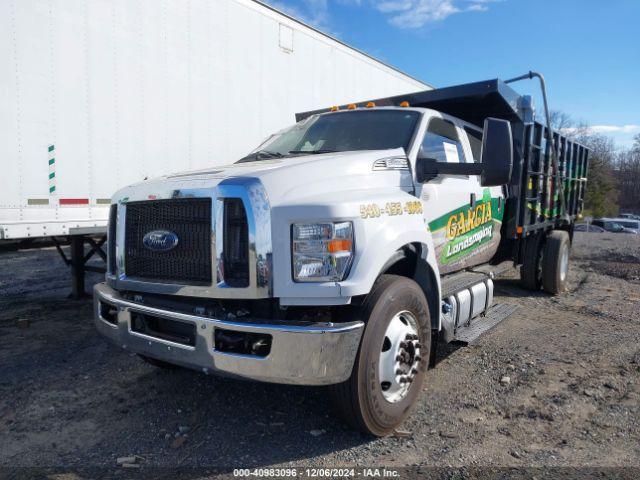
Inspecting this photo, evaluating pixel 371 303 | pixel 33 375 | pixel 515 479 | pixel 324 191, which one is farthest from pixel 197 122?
pixel 515 479

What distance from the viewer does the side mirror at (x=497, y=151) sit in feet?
10.8

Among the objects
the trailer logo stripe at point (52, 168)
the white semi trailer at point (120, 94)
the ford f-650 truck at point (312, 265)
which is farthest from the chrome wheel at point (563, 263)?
the trailer logo stripe at point (52, 168)

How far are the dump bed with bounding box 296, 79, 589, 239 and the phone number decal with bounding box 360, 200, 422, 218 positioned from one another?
1994 millimetres

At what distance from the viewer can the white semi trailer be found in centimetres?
468

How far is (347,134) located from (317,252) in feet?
6.10

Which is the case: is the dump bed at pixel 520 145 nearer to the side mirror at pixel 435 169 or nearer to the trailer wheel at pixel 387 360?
the side mirror at pixel 435 169

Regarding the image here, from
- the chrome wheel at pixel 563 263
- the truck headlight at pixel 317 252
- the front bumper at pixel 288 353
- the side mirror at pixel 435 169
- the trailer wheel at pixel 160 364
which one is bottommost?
the trailer wheel at pixel 160 364

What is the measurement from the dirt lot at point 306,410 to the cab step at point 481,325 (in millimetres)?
259

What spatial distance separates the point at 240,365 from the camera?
2.62 m

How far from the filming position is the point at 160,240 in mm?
3043

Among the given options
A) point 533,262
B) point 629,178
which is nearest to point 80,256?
point 533,262

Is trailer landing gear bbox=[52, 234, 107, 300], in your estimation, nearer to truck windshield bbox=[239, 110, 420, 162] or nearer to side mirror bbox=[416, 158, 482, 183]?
truck windshield bbox=[239, 110, 420, 162]

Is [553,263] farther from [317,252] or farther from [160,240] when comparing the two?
[160,240]

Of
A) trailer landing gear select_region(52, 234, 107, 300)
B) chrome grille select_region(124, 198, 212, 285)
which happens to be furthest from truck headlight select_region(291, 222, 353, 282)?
trailer landing gear select_region(52, 234, 107, 300)
